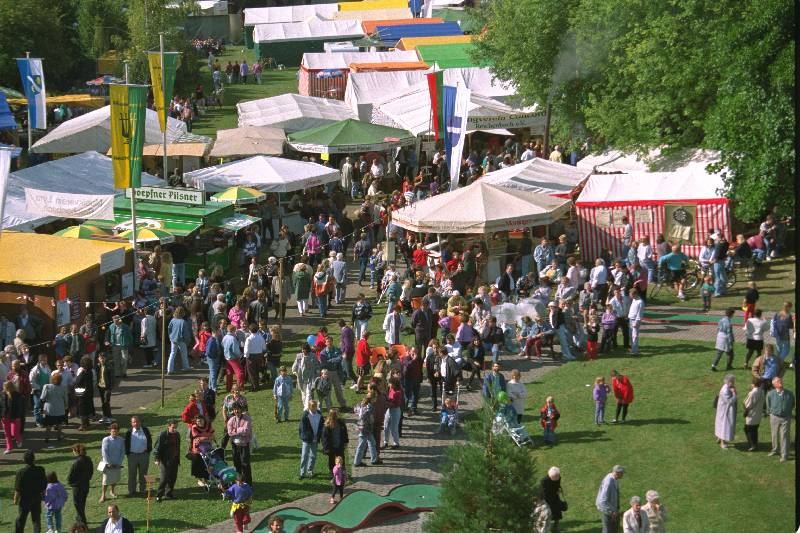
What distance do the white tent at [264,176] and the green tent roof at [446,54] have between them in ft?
47.1

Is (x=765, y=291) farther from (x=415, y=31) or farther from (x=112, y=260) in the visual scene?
(x=415, y=31)

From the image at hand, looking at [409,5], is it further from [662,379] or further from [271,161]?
[662,379]

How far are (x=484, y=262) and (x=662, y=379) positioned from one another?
6750 millimetres

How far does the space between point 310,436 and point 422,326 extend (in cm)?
510

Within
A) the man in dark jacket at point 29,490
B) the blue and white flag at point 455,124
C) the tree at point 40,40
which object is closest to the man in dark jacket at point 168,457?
the man in dark jacket at point 29,490

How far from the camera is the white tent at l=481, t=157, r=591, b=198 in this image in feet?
99.3

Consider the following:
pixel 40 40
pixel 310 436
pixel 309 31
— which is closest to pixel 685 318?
pixel 310 436

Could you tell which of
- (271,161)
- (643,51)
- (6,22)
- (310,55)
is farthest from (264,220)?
(6,22)

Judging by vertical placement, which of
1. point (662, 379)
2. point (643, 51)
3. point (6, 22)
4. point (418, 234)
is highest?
point (6, 22)

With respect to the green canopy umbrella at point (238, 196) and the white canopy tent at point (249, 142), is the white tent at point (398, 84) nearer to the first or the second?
the white canopy tent at point (249, 142)

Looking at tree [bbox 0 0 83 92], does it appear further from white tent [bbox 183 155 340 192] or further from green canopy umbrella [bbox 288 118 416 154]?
white tent [bbox 183 155 340 192]

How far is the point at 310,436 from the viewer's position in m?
18.5

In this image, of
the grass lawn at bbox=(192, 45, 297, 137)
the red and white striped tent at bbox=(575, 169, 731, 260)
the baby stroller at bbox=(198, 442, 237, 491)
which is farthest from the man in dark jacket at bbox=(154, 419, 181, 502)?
the grass lawn at bbox=(192, 45, 297, 137)

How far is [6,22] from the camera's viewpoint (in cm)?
5603
